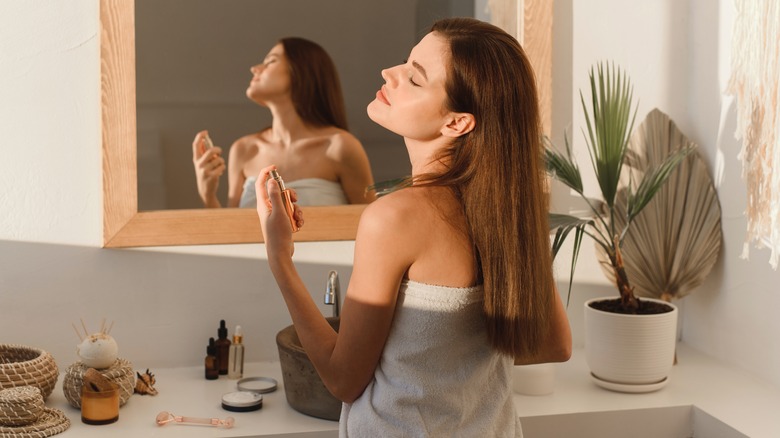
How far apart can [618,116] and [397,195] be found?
0.90 meters

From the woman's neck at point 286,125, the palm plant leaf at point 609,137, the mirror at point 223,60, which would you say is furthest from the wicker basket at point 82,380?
the palm plant leaf at point 609,137

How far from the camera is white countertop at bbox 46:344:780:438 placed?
5.59ft

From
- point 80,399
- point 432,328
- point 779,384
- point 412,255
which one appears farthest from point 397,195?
point 779,384

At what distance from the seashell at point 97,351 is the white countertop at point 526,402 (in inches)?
4.0

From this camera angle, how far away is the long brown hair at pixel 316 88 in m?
2.01

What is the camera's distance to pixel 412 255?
4.08 feet

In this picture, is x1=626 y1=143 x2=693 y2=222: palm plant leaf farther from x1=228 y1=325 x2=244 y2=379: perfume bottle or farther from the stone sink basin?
x1=228 y1=325 x2=244 y2=379: perfume bottle

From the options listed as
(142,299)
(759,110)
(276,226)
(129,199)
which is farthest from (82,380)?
(759,110)

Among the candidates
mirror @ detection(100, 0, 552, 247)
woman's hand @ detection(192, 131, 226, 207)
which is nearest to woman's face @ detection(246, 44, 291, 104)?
woman's hand @ detection(192, 131, 226, 207)

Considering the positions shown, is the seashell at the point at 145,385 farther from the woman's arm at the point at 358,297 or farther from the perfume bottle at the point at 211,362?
the woman's arm at the point at 358,297

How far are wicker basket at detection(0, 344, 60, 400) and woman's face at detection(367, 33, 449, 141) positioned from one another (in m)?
0.87

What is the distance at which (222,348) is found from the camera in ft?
6.61

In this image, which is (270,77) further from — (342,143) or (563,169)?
(563,169)

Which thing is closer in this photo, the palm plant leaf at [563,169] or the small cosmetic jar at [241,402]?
the small cosmetic jar at [241,402]
